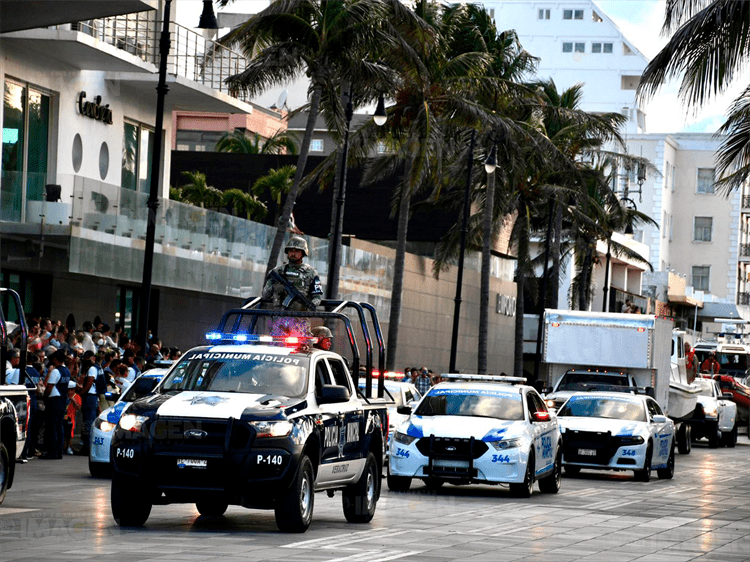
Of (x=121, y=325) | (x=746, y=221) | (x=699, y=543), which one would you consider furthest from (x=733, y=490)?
(x=746, y=221)

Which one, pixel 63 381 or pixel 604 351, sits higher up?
pixel 604 351

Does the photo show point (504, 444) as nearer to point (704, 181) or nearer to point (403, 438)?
point (403, 438)

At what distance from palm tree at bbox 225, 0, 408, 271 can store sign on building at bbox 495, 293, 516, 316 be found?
96.2 feet

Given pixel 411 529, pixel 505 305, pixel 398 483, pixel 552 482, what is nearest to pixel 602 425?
pixel 552 482

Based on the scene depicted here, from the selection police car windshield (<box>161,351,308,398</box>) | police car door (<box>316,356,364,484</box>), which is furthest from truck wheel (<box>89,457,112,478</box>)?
police car windshield (<box>161,351,308,398</box>)

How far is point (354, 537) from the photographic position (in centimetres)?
1420

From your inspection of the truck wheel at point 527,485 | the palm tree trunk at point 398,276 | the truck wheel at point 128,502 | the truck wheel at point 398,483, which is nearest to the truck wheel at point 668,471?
the truck wheel at point 527,485

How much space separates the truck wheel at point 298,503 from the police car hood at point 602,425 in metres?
11.9

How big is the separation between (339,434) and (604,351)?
2005 centimetres

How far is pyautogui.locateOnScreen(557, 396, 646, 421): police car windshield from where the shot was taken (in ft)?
86.3

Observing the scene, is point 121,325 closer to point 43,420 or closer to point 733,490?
point 43,420

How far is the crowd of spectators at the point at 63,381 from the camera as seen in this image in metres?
22.8

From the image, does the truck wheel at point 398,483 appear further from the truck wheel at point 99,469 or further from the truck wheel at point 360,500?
the truck wheel at point 360,500

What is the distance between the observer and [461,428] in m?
20.5
